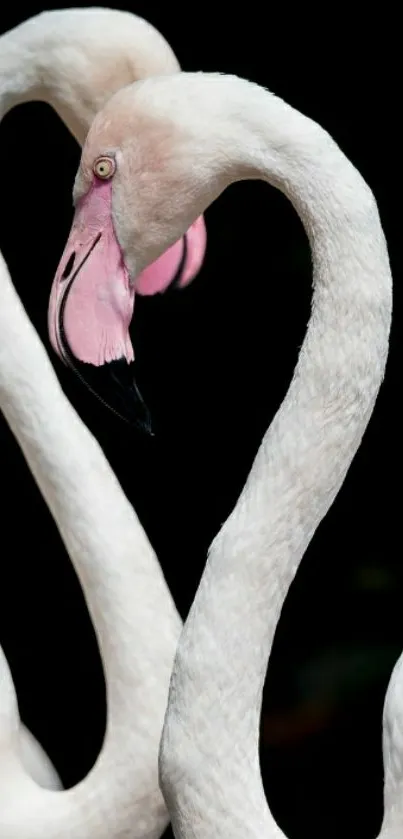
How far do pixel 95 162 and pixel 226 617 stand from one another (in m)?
0.58

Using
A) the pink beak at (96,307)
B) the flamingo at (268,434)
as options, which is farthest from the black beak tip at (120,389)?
the flamingo at (268,434)

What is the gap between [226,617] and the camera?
236 cm

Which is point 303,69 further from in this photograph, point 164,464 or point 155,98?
point 155,98

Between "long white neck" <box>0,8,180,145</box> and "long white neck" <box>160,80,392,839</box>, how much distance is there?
2.22 ft

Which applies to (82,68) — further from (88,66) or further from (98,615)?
(98,615)

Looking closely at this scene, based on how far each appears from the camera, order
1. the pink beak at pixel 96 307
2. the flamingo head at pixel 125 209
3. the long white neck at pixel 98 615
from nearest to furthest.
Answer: the flamingo head at pixel 125 209
the pink beak at pixel 96 307
the long white neck at pixel 98 615

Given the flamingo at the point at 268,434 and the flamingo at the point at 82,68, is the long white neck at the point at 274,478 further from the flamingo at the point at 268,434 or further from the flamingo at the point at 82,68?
the flamingo at the point at 82,68

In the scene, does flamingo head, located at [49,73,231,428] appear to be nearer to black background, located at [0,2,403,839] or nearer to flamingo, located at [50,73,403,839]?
flamingo, located at [50,73,403,839]

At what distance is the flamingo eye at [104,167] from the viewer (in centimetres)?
247

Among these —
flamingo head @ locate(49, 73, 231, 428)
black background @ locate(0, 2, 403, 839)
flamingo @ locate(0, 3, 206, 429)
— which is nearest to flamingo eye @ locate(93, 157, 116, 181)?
flamingo head @ locate(49, 73, 231, 428)

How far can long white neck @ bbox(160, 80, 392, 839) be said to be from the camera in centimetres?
229

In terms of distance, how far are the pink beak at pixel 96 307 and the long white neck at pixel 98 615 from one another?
0.43 m

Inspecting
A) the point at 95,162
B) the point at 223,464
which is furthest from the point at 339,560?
the point at 95,162

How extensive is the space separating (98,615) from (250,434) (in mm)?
1771
